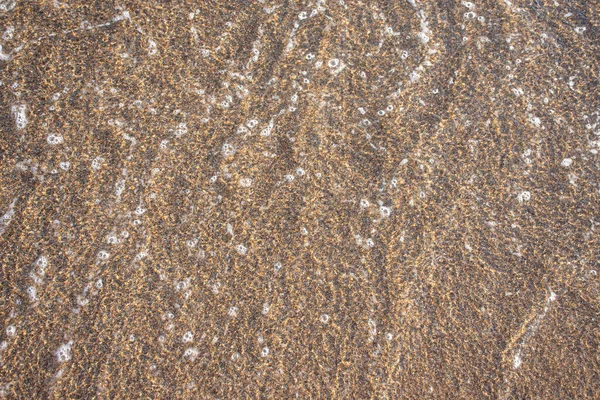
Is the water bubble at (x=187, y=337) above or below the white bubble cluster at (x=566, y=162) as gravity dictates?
below

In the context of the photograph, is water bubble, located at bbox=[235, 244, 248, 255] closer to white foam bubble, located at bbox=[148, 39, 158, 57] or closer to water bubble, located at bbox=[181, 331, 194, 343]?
water bubble, located at bbox=[181, 331, 194, 343]

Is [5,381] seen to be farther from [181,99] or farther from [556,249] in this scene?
[556,249]

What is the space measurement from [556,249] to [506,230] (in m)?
0.19

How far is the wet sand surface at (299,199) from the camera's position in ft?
4.88

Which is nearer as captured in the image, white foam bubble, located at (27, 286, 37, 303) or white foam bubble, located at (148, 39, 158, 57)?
white foam bubble, located at (27, 286, 37, 303)

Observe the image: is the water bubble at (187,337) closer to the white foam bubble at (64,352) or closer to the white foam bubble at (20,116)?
the white foam bubble at (64,352)

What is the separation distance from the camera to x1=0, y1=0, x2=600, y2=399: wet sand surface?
1.49 m

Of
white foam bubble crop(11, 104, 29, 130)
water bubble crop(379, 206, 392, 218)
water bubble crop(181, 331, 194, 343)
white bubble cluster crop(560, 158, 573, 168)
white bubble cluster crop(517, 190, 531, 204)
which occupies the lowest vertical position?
water bubble crop(181, 331, 194, 343)

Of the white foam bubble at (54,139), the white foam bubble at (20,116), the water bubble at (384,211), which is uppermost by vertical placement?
the white foam bubble at (20,116)

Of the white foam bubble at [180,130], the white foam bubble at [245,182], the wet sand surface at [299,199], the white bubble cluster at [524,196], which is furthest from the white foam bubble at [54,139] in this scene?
the white bubble cluster at [524,196]

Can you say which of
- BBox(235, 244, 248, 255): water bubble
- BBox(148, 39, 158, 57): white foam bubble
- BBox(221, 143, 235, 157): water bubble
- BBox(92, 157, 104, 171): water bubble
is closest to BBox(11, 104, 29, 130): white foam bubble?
BBox(92, 157, 104, 171): water bubble

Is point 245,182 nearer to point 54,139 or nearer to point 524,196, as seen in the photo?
point 54,139

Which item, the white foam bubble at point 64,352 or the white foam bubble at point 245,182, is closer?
the white foam bubble at point 64,352

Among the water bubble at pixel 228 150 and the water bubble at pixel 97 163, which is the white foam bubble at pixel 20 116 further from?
the water bubble at pixel 228 150
